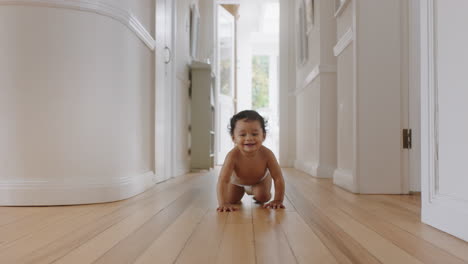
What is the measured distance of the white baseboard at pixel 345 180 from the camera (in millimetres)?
2430

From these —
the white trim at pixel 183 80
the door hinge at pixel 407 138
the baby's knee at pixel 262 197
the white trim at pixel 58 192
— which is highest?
the white trim at pixel 183 80

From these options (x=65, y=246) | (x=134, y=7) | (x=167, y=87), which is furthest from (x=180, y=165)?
(x=65, y=246)

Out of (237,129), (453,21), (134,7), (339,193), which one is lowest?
(339,193)

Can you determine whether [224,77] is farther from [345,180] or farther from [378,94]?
[378,94]

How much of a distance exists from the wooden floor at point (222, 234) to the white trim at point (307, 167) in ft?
5.81

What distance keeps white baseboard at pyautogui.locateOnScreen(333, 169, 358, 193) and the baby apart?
0.69 metres

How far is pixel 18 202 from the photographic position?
1847mm

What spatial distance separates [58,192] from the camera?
188 centimetres

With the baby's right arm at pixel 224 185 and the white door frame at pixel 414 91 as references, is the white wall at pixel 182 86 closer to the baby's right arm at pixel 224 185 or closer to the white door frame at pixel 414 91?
the baby's right arm at pixel 224 185

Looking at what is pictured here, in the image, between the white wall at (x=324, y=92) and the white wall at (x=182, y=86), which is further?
the white wall at (x=182, y=86)

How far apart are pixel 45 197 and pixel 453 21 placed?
188 cm

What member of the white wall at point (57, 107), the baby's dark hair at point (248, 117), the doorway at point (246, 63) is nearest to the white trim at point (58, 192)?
the white wall at point (57, 107)

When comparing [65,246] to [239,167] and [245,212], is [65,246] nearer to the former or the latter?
[245,212]

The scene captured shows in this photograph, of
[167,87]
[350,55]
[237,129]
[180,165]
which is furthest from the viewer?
[180,165]
